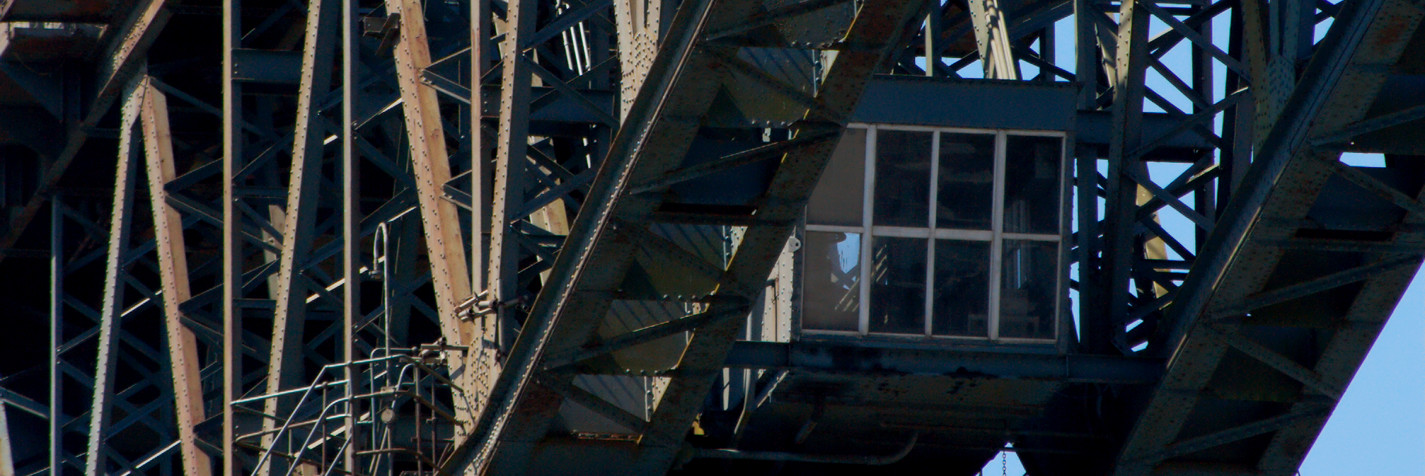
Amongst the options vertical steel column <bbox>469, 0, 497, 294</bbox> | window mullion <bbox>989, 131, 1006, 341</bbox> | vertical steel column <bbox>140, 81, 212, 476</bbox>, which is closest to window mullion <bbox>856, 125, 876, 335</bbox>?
window mullion <bbox>989, 131, 1006, 341</bbox>

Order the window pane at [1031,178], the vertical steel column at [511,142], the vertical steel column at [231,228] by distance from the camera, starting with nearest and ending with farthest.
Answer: the vertical steel column at [511,142], the window pane at [1031,178], the vertical steel column at [231,228]

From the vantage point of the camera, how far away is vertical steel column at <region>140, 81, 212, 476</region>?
70.3 ft

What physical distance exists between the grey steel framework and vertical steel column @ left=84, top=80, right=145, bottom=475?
5cm

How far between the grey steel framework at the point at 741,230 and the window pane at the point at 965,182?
20cm

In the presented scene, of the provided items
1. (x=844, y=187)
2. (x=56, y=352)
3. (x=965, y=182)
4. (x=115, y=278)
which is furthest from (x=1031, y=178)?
(x=56, y=352)

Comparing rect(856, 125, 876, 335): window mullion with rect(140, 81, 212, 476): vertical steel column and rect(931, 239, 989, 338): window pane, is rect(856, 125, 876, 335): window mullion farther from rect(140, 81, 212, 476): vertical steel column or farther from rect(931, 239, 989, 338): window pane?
rect(140, 81, 212, 476): vertical steel column

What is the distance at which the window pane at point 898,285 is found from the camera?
56.2ft

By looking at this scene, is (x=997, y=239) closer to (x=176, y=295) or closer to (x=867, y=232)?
(x=867, y=232)

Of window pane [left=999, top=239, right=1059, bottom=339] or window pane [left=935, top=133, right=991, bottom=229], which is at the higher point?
window pane [left=935, top=133, right=991, bottom=229]

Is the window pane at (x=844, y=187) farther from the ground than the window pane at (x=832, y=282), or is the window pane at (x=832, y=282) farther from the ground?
the window pane at (x=844, y=187)

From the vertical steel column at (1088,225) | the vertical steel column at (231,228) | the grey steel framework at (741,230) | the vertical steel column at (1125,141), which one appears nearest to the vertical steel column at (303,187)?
the grey steel framework at (741,230)

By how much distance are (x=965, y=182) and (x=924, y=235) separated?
51 centimetres

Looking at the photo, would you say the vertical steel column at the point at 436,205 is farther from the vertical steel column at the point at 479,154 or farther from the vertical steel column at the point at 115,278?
the vertical steel column at the point at 115,278

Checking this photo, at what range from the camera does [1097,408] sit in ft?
60.0
